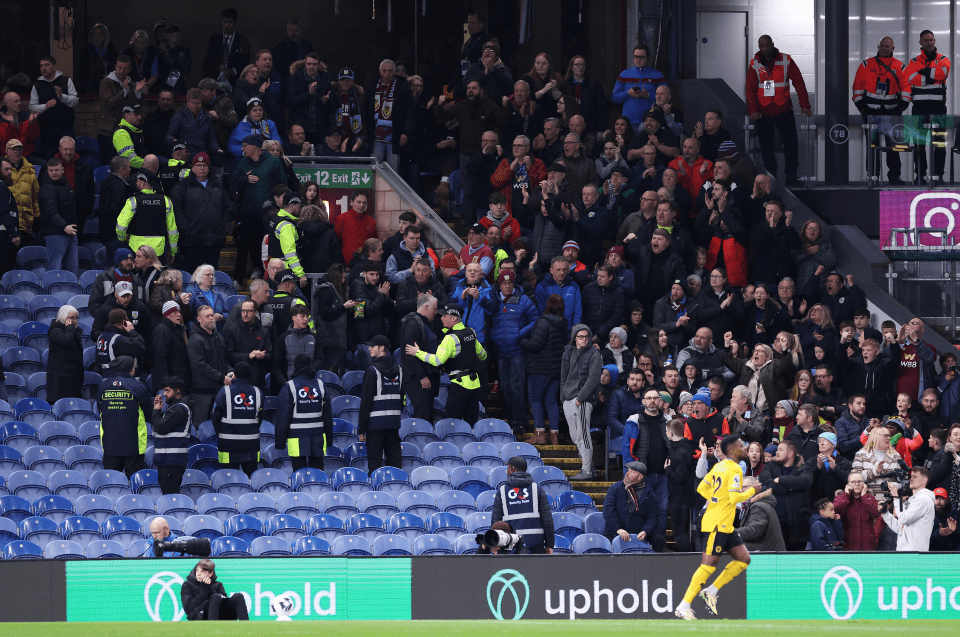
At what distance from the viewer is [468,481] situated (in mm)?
13398

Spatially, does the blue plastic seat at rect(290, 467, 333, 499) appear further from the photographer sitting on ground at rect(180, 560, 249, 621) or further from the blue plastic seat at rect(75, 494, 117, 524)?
the photographer sitting on ground at rect(180, 560, 249, 621)

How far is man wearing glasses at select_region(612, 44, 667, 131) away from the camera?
61.1 ft

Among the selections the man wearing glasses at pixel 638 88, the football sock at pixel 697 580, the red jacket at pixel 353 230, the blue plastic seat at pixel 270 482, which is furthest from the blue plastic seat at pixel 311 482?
the man wearing glasses at pixel 638 88

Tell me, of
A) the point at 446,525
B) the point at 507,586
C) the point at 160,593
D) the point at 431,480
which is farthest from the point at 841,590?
the point at 160,593

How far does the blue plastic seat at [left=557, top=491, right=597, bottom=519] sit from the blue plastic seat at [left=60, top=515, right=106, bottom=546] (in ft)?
13.9

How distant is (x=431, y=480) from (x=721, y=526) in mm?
3195

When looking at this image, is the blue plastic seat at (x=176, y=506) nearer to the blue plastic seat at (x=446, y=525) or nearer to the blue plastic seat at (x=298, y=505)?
the blue plastic seat at (x=298, y=505)

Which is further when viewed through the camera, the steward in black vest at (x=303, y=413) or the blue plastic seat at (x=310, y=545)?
the steward in black vest at (x=303, y=413)

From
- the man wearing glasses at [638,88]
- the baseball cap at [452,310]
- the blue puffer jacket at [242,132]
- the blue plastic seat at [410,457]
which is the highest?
the man wearing glasses at [638,88]

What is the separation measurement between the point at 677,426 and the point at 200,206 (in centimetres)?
590

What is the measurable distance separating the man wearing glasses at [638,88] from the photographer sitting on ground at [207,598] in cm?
972

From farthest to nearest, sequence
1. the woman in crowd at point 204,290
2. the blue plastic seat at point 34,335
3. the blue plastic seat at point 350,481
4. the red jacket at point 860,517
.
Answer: the blue plastic seat at point 34,335 → the woman in crowd at point 204,290 → the blue plastic seat at point 350,481 → the red jacket at point 860,517

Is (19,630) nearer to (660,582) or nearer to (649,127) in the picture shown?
(660,582)

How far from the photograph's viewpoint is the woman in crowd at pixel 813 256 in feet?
53.5
